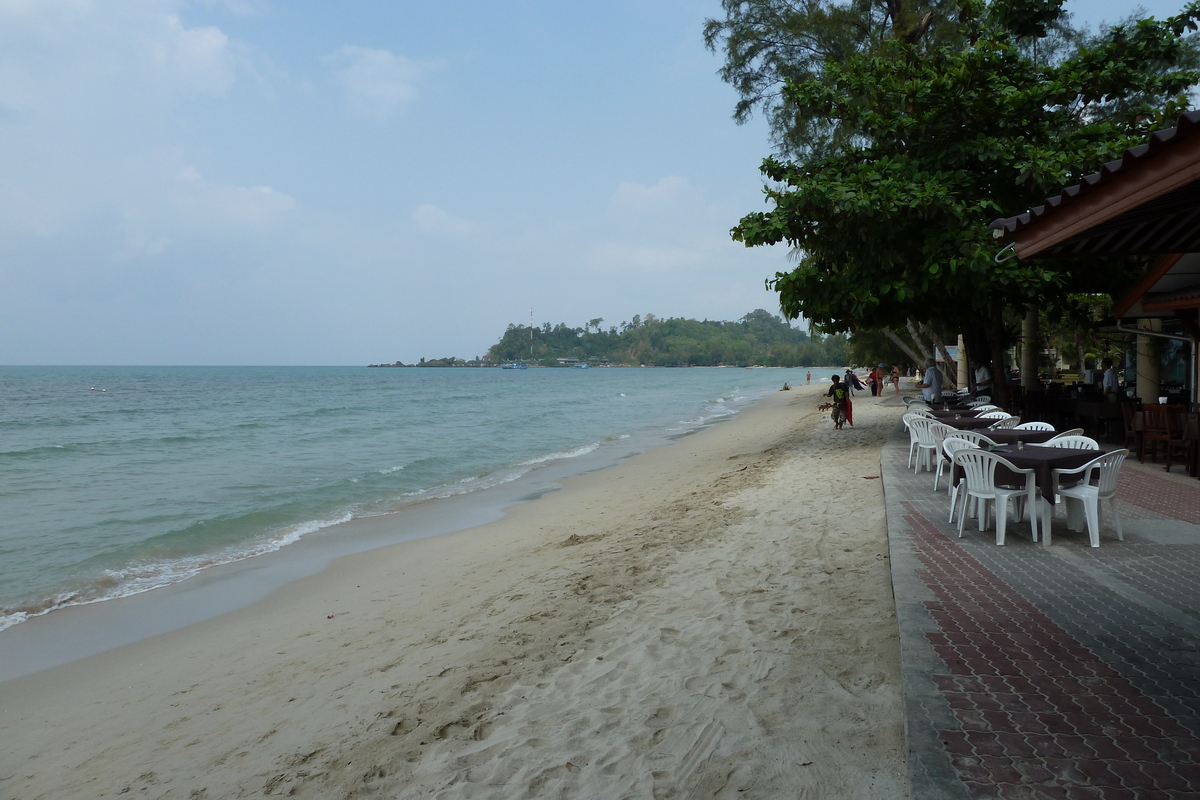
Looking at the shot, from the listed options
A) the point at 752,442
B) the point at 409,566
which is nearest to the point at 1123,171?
the point at 409,566

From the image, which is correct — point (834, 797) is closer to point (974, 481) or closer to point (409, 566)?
point (974, 481)

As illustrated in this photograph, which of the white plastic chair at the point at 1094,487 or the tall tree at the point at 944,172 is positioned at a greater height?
the tall tree at the point at 944,172

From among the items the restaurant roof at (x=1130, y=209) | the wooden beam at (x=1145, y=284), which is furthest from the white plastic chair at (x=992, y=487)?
the wooden beam at (x=1145, y=284)

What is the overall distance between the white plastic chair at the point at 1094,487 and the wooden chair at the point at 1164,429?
188 inches

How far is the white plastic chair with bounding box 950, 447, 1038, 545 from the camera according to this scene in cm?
620

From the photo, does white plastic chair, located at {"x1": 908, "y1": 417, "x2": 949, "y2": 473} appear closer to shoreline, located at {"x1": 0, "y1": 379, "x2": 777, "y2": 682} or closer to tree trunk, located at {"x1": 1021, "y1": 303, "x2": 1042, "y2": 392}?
shoreline, located at {"x1": 0, "y1": 379, "x2": 777, "y2": 682}

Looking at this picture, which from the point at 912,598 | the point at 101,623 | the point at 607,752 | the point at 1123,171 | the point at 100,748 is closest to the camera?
the point at 1123,171

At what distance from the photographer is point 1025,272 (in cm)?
1127

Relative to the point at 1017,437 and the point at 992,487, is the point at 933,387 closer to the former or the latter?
the point at 1017,437

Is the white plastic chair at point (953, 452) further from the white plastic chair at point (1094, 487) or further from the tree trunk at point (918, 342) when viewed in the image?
the tree trunk at point (918, 342)

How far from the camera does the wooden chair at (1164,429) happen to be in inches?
395

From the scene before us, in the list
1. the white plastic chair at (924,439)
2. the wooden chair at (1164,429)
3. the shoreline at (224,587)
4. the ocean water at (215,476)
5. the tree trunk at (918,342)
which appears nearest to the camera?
the shoreline at (224,587)

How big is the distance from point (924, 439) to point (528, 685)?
7338 mm

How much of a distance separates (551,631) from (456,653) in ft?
2.08
